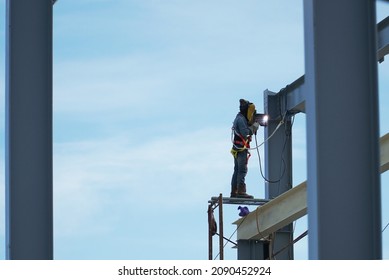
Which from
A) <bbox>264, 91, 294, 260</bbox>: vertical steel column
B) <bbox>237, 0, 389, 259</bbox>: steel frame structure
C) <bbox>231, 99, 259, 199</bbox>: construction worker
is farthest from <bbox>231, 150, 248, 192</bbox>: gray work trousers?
<bbox>237, 0, 389, 259</bbox>: steel frame structure

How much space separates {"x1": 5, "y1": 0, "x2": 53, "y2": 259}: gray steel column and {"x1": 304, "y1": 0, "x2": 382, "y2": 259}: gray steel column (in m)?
2.49

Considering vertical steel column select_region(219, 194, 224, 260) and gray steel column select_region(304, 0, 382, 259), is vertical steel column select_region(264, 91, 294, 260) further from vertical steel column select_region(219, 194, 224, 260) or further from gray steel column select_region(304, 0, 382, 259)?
gray steel column select_region(304, 0, 382, 259)

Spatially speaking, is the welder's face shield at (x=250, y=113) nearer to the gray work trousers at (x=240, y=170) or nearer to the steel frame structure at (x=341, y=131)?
the gray work trousers at (x=240, y=170)

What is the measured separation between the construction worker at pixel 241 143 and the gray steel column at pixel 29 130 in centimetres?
1043

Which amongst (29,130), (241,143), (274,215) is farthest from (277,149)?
(29,130)

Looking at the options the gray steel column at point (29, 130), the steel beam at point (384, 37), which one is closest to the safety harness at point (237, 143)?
the steel beam at point (384, 37)

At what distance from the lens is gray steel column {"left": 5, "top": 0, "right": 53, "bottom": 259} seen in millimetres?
7590

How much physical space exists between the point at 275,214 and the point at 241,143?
1.47 meters

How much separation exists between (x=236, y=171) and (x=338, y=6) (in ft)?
40.7

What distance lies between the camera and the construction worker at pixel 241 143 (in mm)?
18266

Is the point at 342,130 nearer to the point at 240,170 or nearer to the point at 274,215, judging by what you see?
the point at 274,215

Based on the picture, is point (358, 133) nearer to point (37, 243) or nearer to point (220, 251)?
point (37, 243)

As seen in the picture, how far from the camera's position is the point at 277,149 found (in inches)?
803
